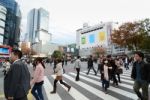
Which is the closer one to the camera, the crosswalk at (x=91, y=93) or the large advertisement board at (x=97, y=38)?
the crosswalk at (x=91, y=93)

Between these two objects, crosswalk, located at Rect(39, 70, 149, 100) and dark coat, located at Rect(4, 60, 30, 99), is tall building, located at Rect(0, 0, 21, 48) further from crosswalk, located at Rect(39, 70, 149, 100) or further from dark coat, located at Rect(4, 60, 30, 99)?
dark coat, located at Rect(4, 60, 30, 99)

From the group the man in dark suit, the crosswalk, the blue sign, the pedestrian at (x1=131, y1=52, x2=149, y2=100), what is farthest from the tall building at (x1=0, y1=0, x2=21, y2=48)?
the man in dark suit

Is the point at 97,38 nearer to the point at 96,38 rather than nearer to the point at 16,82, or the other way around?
the point at 96,38

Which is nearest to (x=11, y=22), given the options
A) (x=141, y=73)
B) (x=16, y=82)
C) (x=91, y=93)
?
(x=91, y=93)

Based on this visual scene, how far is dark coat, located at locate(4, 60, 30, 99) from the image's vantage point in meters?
3.58

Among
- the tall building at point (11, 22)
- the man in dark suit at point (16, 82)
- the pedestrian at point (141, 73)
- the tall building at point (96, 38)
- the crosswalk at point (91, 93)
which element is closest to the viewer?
the man in dark suit at point (16, 82)

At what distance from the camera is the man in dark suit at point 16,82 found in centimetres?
357

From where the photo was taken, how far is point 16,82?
3.62m

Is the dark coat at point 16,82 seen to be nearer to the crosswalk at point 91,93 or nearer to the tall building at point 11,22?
the crosswalk at point 91,93

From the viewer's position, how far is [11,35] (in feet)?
248

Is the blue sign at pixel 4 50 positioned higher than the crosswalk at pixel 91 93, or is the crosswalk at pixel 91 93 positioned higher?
the blue sign at pixel 4 50

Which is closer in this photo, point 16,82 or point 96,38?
point 16,82

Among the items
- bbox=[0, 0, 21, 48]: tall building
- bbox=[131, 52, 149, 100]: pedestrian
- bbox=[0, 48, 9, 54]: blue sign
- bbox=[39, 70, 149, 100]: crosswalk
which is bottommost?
bbox=[39, 70, 149, 100]: crosswalk

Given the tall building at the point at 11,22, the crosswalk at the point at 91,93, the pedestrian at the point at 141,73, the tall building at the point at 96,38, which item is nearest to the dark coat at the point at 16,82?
the pedestrian at the point at 141,73
